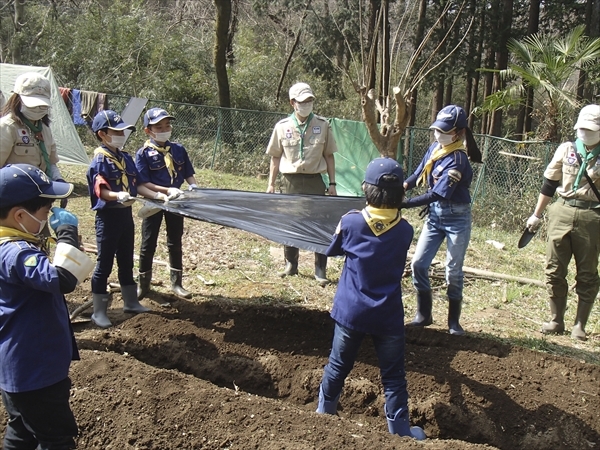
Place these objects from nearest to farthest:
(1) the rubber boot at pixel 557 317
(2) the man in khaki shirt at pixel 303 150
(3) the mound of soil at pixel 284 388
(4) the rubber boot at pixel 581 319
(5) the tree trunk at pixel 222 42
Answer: (3) the mound of soil at pixel 284 388, (4) the rubber boot at pixel 581 319, (1) the rubber boot at pixel 557 317, (2) the man in khaki shirt at pixel 303 150, (5) the tree trunk at pixel 222 42

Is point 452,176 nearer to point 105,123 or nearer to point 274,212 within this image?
point 274,212

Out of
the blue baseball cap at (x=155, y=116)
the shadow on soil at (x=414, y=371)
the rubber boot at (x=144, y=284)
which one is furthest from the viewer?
the rubber boot at (x=144, y=284)

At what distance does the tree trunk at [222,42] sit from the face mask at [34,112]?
12323 mm

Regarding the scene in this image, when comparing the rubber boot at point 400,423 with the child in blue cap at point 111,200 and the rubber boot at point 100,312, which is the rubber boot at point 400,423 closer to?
the child in blue cap at point 111,200

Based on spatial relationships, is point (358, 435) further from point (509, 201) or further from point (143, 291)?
point (509, 201)

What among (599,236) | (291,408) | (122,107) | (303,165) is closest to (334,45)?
(122,107)

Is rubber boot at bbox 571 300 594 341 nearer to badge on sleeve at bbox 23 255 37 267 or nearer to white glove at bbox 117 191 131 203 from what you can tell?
white glove at bbox 117 191 131 203

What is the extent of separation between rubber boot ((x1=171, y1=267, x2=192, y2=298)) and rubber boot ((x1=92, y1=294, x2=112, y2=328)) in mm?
947

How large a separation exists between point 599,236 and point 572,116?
6590mm

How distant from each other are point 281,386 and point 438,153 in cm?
222

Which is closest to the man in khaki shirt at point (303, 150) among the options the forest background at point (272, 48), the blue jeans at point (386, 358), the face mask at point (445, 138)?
the face mask at point (445, 138)

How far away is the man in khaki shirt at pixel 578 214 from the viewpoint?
198 inches

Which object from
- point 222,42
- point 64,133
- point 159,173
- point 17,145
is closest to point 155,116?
point 159,173

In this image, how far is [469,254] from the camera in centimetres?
882
